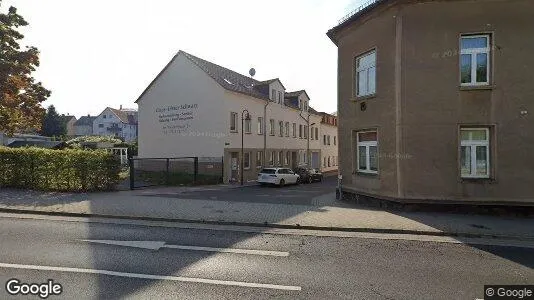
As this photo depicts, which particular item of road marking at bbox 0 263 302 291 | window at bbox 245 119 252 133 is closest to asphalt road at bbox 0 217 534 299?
road marking at bbox 0 263 302 291

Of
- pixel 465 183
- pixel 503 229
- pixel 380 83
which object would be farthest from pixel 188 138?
pixel 503 229

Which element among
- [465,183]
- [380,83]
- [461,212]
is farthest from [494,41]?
[461,212]

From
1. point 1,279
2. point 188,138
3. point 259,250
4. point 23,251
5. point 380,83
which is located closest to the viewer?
point 1,279

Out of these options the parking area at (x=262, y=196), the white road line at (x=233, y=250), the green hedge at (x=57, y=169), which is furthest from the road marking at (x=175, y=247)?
the green hedge at (x=57, y=169)

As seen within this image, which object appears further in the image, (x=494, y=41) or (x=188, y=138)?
(x=188, y=138)

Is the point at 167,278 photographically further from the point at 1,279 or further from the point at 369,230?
the point at 369,230

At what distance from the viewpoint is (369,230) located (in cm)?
952

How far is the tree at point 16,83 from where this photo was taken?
18656 mm

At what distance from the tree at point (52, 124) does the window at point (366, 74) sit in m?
68.8

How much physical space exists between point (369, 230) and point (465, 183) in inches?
195

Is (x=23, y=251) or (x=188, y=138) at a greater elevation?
(x=188, y=138)

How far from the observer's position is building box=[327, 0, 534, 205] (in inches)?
466

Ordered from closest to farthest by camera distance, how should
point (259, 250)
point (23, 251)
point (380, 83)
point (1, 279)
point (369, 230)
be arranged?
1. point (1, 279)
2. point (23, 251)
3. point (259, 250)
4. point (369, 230)
5. point (380, 83)

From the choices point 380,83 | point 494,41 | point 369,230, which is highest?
point 494,41
